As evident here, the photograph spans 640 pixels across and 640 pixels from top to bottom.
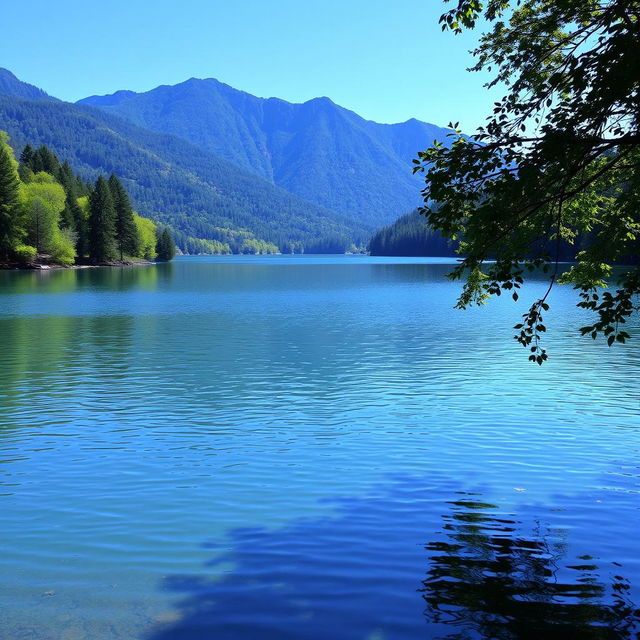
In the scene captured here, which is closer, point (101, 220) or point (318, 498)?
point (318, 498)

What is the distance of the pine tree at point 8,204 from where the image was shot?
340 feet

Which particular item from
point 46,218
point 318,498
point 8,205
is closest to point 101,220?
point 46,218

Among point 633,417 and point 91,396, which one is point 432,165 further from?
point 91,396

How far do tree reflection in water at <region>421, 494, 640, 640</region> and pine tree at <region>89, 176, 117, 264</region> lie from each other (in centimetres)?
12817

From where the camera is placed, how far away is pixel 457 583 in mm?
8898

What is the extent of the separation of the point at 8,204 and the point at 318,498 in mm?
106010

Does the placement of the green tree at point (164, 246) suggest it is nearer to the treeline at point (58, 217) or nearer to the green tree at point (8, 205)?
the treeline at point (58, 217)

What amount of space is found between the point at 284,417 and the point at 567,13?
12.8 metres

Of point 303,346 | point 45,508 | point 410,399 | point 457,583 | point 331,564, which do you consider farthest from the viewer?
point 303,346

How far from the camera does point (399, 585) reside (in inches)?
349

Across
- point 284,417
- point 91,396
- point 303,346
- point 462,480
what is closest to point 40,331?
point 303,346

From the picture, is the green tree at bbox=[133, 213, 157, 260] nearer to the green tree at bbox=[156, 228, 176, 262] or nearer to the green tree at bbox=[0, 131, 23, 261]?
the green tree at bbox=[156, 228, 176, 262]

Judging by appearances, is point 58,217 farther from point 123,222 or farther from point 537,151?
point 537,151

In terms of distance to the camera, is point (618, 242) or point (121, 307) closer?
point (618, 242)
